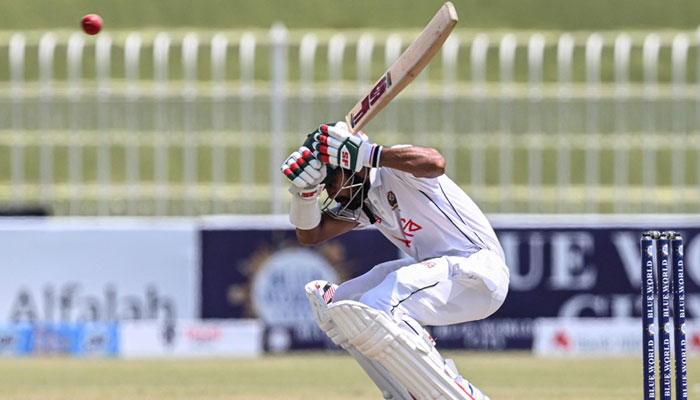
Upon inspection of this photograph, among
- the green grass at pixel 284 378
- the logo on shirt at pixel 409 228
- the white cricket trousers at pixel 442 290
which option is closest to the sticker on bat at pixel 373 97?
the logo on shirt at pixel 409 228

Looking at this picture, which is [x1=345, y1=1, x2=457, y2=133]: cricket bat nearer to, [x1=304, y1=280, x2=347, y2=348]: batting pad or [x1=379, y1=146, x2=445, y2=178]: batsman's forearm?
[x1=379, y1=146, x2=445, y2=178]: batsman's forearm

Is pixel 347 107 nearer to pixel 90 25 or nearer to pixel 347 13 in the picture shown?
pixel 90 25

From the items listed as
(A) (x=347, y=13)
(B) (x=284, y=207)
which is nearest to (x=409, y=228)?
(B) (x=284, y=207)

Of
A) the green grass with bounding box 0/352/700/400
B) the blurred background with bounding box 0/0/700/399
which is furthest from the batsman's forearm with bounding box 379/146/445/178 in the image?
the blurred background with bounding box 0/0/700/399

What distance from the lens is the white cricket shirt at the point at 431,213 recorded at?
4.65 metres

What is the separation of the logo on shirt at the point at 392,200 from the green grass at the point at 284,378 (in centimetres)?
214

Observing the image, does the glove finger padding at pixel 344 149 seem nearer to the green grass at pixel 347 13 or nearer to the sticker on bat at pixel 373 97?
the sticker on bat at pixel 373 97

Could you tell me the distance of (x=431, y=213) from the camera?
4.66m

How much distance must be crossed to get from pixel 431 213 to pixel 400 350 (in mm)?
565

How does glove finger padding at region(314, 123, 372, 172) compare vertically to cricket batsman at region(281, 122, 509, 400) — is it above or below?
above

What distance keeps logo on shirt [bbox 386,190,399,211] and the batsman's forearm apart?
310 millimetres

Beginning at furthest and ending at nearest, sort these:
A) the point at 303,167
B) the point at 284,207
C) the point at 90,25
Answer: the point at 284,207
the point at 90,25
the point at 303,167

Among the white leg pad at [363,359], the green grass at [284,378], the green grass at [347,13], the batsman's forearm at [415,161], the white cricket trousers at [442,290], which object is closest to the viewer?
the batsman's forearm at [415,161]

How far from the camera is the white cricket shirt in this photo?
465 cm
